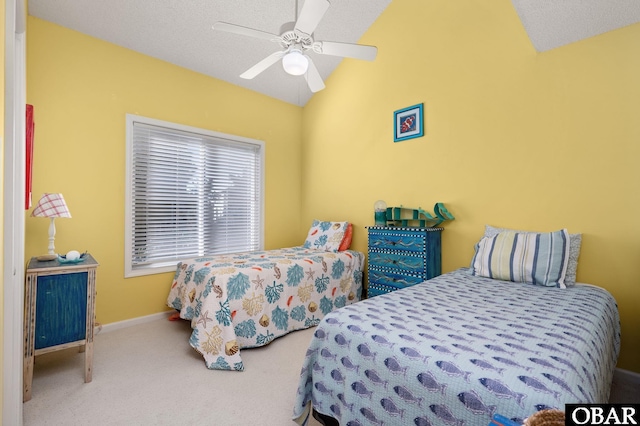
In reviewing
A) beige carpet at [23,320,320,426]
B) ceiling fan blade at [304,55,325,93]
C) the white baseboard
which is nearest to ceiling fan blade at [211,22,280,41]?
Answer: ceiling fan blade at [304,55,325,93]

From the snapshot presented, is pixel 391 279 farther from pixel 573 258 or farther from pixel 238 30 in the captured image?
pixel 238 30

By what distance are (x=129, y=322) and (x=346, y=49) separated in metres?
3.19

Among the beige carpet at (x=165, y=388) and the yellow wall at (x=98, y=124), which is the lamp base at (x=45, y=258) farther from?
the beige carpet at (x=165, y=388)

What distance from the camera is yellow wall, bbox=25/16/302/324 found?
248cm

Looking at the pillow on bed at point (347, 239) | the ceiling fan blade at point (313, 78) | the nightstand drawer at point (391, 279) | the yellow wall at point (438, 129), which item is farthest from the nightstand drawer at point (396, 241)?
the ceiling fan blade at point (313, 78)

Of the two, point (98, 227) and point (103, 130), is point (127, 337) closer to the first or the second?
point (98, 227)

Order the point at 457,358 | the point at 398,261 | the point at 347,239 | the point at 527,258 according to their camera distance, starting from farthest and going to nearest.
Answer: the point at 347,239 → the point at 398,261 → the point at 527,258 → the point at 457,358

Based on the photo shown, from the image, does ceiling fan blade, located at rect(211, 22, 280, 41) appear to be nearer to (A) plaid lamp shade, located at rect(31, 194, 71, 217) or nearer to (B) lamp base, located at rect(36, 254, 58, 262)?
(A) plaid lamp shade, located at rect(31, 194, 71, 217)

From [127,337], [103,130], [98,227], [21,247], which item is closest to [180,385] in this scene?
[127,337]

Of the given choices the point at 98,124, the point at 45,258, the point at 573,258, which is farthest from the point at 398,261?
the point at 98,124

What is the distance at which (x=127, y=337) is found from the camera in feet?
8.75

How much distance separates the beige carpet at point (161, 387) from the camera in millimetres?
1648

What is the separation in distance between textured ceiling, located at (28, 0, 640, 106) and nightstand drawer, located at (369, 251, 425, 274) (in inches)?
78.4

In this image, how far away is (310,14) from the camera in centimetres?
176
